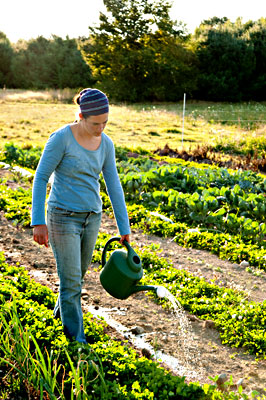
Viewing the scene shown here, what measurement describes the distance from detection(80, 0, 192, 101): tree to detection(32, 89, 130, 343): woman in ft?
81.2

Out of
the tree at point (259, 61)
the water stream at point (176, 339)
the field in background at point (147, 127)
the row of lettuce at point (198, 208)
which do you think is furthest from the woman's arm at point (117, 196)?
the tree at point (259, 61)

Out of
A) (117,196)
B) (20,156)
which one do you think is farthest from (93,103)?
(20,156)

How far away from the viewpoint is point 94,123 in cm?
249

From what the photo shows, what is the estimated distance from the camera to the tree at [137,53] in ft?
88.7

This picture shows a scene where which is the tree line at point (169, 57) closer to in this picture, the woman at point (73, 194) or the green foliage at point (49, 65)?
the green foliage at point (49, 65)

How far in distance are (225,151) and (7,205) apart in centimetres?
584

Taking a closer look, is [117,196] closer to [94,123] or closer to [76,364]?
[94,123]

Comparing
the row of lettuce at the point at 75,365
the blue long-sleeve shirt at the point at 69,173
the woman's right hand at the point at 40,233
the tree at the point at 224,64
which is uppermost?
the tree at the point at 224,64

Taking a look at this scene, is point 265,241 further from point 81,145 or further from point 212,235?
point 81,145

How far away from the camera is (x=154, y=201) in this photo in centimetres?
617

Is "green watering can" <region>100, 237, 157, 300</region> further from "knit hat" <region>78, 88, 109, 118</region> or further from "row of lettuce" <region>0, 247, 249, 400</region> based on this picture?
"knit hat" <region>78, 88, 109, 118</region>

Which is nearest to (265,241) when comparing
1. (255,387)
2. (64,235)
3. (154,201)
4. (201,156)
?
(154,201)

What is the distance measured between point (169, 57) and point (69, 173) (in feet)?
85.5

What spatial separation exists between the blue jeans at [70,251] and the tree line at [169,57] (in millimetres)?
24777
